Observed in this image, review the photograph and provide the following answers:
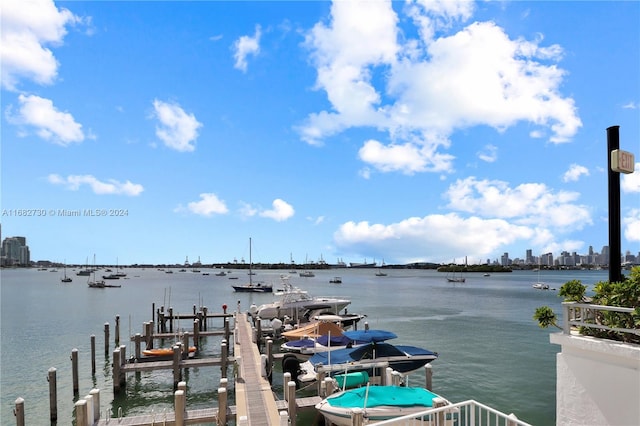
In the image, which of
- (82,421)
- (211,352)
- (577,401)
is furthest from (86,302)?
(577,401)

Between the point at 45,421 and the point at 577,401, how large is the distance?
837 inches

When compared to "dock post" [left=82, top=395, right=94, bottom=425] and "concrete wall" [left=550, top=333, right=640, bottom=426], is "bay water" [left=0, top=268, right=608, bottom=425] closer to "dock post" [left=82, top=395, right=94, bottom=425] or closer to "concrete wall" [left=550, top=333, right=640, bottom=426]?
"dock post" [left=82, top=395, right=94, bottom=425]

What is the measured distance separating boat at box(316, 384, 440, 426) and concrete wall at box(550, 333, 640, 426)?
5.92m

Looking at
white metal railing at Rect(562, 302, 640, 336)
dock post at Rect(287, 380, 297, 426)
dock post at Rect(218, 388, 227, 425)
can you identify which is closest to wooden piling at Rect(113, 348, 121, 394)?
dock post at Rect(218, 388, 227, 425)

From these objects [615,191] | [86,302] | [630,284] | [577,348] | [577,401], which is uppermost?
[615,191]

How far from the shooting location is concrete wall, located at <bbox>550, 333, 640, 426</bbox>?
23.2 ft

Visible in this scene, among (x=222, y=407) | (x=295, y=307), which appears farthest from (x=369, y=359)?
(x=295, y=307)

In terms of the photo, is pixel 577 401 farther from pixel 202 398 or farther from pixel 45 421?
pixel 45 421

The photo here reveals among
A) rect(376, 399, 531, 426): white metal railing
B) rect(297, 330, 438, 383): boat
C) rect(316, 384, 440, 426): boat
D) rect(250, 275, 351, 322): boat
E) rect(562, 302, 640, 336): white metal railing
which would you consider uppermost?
rect(562, 302, 640, 336): white metal railing

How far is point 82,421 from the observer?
42.4 feet

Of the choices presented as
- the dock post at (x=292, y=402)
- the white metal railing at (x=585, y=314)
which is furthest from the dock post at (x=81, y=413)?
the white metal railing at (x=585, y=314)

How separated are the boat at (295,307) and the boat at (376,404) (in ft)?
82.3

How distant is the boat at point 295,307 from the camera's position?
1578 inches

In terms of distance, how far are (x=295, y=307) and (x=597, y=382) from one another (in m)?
34.4
